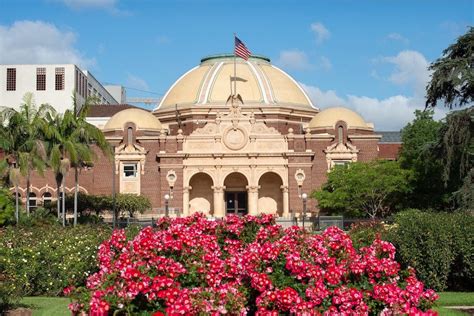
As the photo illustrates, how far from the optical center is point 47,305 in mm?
20375

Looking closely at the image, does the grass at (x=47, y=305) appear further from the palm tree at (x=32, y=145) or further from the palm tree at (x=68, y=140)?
the palm tree at (x=68, y=140)

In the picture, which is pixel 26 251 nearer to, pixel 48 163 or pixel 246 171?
pixel 48 163

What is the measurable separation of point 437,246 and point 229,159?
4455 cm

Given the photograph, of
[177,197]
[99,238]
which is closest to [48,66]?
[177,197]

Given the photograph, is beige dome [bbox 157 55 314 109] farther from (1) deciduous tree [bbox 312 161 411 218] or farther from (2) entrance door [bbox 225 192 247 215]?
(1) deciduous tree [bbox 312 161 411 218]

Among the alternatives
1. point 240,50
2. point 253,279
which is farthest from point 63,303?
point 240,50

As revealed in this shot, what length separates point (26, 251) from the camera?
23.0 m

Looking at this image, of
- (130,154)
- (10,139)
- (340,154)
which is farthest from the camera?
(340,154)

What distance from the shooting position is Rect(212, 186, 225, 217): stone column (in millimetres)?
67188

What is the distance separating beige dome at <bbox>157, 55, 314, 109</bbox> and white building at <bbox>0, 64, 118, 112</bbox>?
100 feet

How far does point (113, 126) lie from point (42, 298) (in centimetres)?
A: 4911

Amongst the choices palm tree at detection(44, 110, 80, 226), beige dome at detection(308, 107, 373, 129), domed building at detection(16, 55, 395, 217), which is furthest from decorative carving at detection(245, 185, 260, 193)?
palm tree at detection(44, 110, 80, 226)

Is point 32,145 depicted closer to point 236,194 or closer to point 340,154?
point 236,194

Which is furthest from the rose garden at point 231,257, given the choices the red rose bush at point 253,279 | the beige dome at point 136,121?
the beige dome at point 136,121
